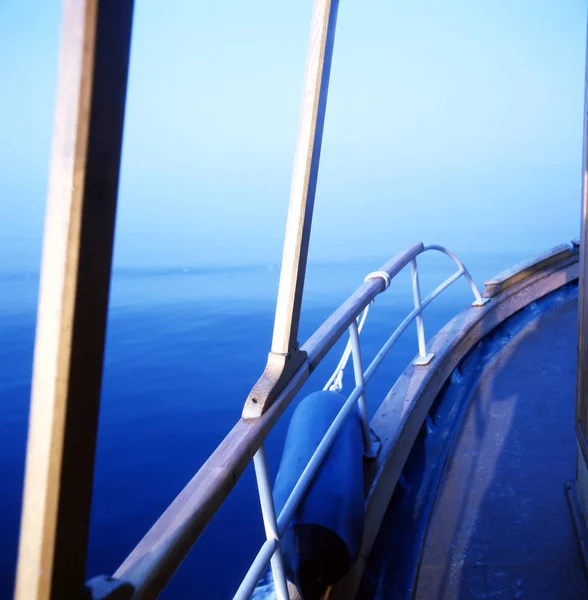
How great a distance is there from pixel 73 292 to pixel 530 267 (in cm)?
371

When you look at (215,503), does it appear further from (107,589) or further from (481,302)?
(481,302)

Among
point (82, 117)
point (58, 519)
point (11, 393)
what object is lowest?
point (11, 393)

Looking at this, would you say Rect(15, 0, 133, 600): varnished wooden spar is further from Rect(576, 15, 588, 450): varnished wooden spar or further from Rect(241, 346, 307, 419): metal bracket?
Rect(576, 15, 588, 450): varnished wooden spar

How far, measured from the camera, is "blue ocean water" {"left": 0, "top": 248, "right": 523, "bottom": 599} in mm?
4965

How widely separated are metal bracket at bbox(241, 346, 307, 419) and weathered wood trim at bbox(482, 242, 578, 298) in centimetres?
261

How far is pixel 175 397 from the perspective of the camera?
821 centimetres

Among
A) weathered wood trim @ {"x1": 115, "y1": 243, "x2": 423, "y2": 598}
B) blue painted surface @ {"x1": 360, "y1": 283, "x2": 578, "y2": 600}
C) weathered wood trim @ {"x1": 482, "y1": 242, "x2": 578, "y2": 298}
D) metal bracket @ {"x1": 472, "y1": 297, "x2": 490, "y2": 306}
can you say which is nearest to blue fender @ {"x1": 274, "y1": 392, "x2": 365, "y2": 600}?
blue painted surface @ {"x1": 360, "y1": 283, "x2": 578, "y2": 600}

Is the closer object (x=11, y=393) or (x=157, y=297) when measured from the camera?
(x=11, y=393)

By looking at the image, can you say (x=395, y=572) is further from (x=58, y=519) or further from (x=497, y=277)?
(x=497, y=277)

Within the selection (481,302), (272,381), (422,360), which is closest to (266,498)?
(272,381)

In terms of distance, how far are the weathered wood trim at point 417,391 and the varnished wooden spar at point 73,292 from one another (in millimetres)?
971

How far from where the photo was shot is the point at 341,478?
1.42m

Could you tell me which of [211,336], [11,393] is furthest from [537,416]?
[211,336]

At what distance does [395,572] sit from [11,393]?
27.9 feet
